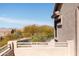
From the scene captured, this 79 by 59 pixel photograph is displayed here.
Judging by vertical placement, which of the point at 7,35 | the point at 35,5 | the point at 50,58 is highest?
the point at 35,5

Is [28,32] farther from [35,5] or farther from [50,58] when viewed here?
[50,58]

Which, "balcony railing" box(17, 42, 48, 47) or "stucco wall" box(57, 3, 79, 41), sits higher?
"stucco wall" box(57, 3, 79, 41)

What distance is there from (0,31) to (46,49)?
54.0 inches

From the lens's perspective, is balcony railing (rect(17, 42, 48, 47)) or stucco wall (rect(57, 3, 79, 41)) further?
balcony railing (rect(17, 42, 48, 47))

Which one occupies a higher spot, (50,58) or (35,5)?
(35,5)

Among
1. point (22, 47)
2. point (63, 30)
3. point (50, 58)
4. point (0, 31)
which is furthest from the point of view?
point (63, 30)

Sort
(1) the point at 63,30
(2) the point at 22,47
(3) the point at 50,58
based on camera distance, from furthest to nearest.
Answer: (1) the point at 63,30, (2) the point at 22,47, (3) the point at 50,58

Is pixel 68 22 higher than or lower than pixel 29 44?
higher

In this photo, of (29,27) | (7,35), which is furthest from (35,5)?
(7,35)

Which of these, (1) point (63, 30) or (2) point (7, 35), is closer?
(2) point (7, 35)

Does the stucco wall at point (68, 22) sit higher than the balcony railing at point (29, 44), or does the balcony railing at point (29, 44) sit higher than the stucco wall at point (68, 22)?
the stucco wall at point (68, 22)

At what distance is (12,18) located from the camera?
5.79 m

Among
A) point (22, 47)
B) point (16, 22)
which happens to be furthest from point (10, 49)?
point (16, 22)

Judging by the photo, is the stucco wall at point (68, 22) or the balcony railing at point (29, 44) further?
the balcony railing at point (29, 44)
